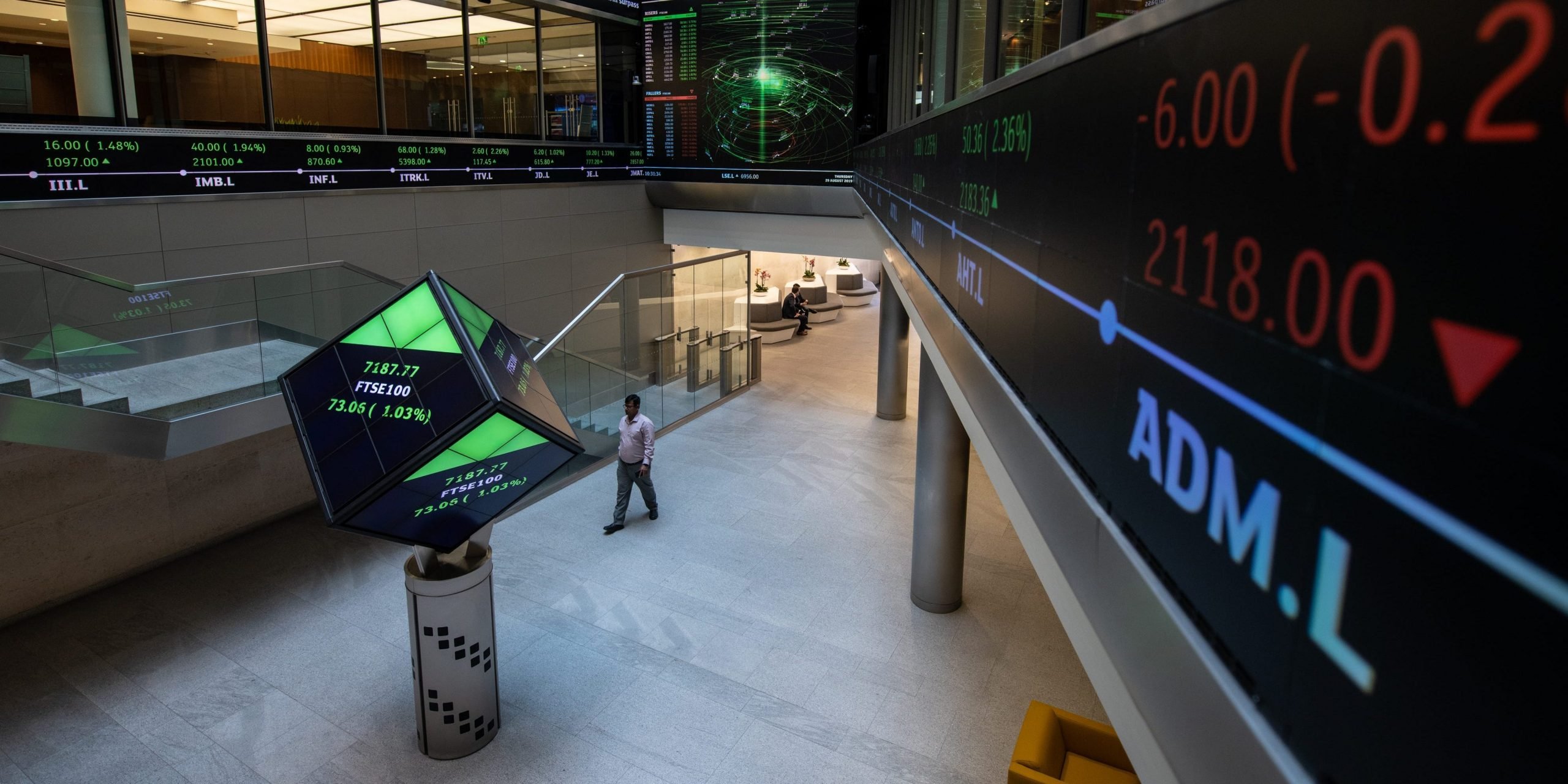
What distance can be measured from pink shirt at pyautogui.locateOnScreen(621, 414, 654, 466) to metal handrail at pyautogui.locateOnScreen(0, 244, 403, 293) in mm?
2800

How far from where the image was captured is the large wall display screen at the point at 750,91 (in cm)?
1389

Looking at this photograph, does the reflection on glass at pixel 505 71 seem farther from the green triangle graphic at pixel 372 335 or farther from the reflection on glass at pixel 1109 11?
the reflection on glass at pixel 1109 11

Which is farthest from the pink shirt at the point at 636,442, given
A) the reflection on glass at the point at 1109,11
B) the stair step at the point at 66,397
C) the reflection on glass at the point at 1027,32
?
the reflection on glass at the point at 1109,11

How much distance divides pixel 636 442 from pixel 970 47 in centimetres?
635

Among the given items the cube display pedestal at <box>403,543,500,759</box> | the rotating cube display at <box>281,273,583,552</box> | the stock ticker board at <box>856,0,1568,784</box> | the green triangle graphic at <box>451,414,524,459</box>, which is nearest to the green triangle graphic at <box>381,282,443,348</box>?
the rotating cube display at <box>281,273,583,552</box>

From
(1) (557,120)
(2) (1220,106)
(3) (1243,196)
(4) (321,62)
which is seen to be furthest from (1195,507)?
(1) (557,120)

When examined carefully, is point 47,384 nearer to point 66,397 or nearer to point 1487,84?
point 66,397

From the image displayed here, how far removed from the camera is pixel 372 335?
6.07 m

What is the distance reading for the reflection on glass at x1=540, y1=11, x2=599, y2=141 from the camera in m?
13.8

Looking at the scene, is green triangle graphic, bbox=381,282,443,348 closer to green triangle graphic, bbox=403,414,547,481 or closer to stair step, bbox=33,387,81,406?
green triangle graphic, bbox=403,414,547,481

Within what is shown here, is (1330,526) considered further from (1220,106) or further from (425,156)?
(425,156)

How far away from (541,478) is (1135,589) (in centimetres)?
478

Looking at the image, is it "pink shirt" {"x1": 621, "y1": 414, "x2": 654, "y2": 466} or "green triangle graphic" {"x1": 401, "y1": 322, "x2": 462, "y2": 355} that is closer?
"green triangle graphic" {"x1": 401, "y1": 322, "x2": 462, "y2": 355}

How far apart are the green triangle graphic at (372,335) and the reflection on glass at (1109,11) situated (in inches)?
196
